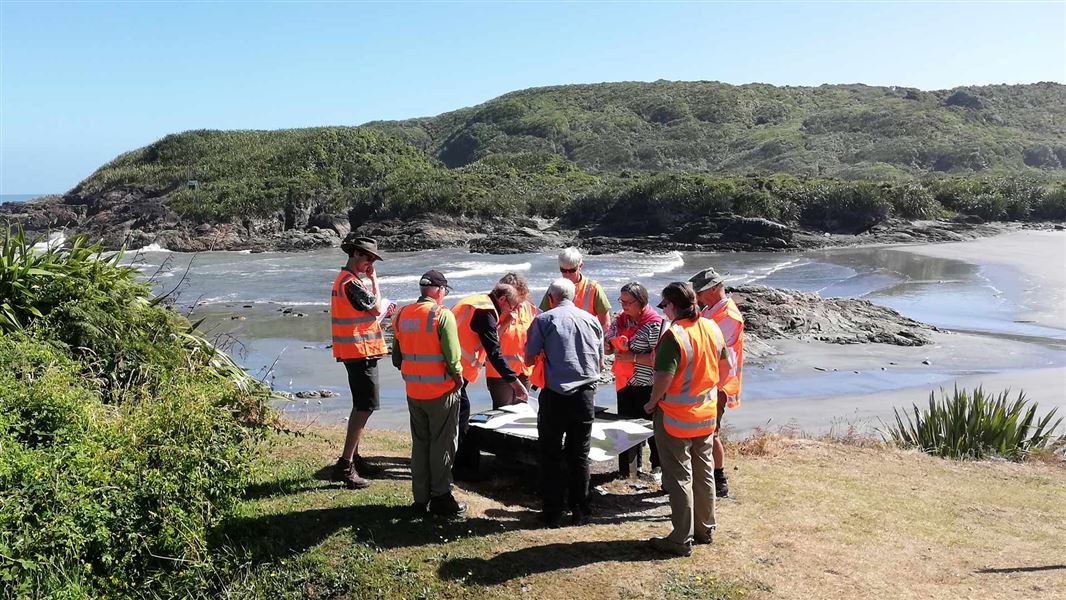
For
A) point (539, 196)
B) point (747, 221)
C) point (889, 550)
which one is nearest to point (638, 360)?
point (889, 550)

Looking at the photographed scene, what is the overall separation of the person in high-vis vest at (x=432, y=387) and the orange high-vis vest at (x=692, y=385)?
1.51m

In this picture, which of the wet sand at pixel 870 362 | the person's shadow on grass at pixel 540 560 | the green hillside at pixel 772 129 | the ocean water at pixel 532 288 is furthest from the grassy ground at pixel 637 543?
the green hillside at pixel 772 129

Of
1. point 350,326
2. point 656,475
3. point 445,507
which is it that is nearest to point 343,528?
point 445,507

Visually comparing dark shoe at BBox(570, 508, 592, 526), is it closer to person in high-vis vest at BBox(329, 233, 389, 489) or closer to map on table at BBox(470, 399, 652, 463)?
map on table at BBox(470, 399, 652, 463)

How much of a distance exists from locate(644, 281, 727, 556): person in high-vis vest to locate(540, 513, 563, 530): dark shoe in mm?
728

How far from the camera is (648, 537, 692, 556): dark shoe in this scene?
589cm

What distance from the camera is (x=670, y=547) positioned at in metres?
5.92

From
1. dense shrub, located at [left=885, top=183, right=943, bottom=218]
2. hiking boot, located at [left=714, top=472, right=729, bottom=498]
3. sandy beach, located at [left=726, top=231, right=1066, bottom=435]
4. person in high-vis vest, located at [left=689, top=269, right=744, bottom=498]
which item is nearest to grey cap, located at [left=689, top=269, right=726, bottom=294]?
person in high-vis vest, located at [left=689, top=269, right=744, bottom=498]

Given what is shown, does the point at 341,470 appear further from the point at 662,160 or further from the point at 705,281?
the point at 662,160

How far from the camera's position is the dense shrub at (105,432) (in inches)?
199

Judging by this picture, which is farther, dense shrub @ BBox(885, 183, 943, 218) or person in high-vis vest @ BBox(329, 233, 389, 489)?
dense shrub @ BBox(885, 183, 943, 218)

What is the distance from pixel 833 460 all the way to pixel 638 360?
325 cm

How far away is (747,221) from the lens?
46906mm

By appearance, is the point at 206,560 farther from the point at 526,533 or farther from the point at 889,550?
the point at 889,550
